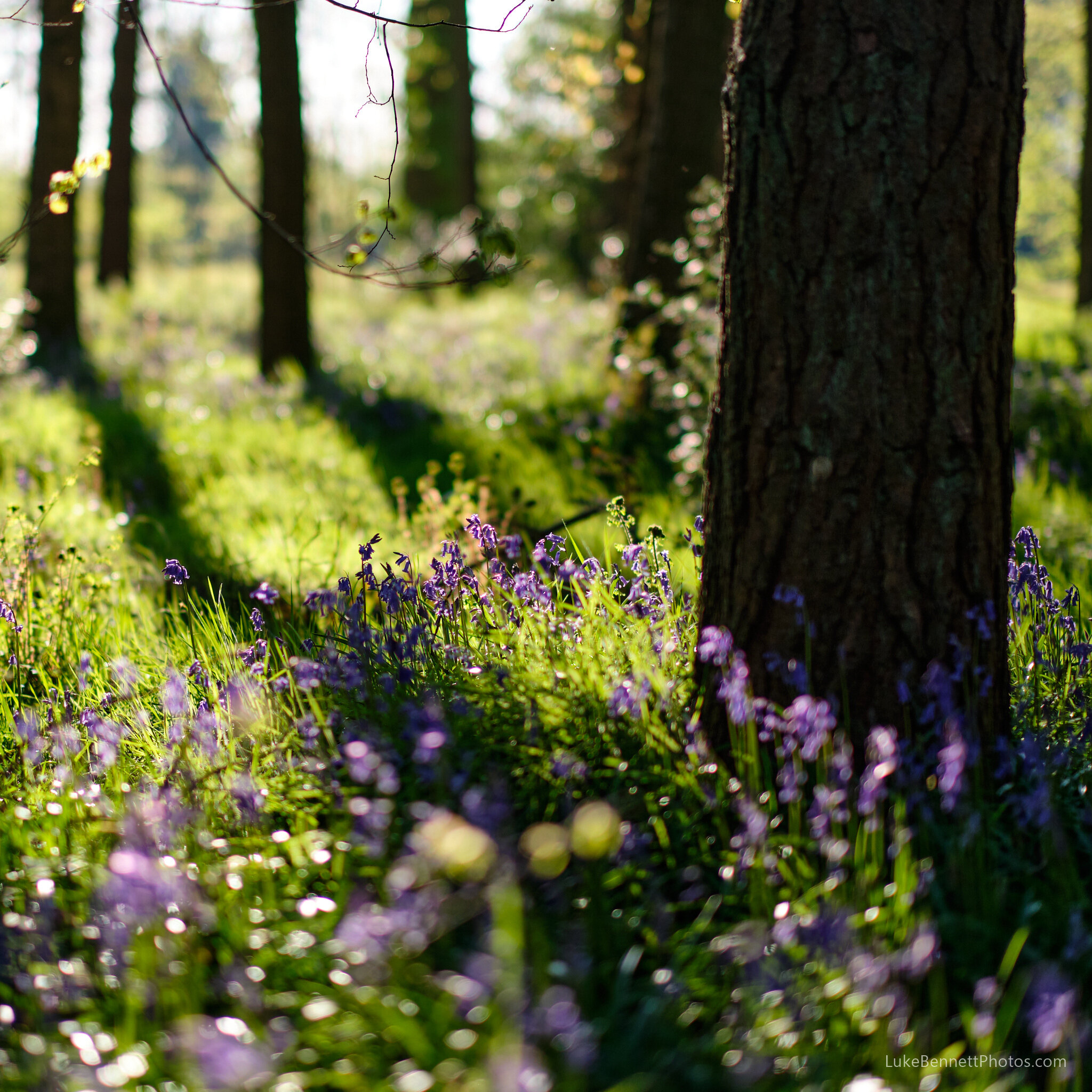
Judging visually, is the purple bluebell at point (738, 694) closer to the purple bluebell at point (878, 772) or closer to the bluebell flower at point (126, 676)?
the purple bluebell at point (878, 772)

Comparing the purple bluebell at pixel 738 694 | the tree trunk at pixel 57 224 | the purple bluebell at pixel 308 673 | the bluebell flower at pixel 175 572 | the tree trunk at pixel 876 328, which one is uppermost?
the tree trunk at pixel 57 224

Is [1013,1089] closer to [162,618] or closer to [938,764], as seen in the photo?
[938,764]

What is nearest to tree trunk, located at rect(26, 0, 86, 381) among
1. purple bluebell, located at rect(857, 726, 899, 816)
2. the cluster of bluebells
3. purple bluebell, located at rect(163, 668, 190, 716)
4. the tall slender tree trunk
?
purple bluebell, located at rect(163, 668, 190, 716)

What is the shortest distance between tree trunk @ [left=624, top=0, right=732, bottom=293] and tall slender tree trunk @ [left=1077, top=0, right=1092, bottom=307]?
9048 mm

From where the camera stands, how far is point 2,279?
13.6 m

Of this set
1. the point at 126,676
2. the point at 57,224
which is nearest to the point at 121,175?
the point at 57,224

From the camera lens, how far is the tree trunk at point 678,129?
728cm

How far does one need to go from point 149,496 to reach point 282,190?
473 cm

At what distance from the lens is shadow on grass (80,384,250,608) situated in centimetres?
466

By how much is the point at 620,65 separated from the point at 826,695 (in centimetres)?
775

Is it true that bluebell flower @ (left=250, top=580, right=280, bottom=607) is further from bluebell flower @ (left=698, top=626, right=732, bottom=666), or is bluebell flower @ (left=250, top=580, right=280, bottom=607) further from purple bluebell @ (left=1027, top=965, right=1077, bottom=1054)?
purple bluebell @ (left=1027, top=965, right=1077, bottom=1054)

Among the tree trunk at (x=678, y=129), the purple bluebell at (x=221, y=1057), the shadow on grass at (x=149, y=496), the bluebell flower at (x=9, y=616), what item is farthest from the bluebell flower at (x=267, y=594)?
the tree trunk at (x=678, y=129)

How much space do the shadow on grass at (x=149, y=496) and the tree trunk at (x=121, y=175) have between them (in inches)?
385

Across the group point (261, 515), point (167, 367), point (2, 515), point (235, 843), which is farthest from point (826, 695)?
point (167, 367)
